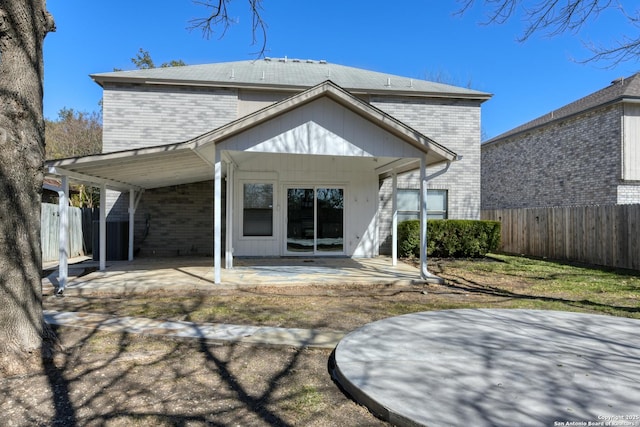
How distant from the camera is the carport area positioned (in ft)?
24.8

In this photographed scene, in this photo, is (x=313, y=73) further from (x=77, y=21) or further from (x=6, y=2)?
(x=6, y=2)

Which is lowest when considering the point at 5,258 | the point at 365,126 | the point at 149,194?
the point at 5,258

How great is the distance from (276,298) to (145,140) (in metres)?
8.39

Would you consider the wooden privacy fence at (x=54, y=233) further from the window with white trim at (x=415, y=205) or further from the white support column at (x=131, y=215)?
the window with white trim at (x=415, y=205)

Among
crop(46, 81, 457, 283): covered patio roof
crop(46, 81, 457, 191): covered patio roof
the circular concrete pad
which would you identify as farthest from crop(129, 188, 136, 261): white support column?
the circular concrete pad

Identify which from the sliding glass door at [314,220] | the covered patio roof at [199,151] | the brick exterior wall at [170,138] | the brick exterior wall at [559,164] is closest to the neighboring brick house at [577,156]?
the brick exterior wall at [559,164]

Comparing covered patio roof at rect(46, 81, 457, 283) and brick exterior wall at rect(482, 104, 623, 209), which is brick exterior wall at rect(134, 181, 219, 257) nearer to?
covered patio roof at rect(46, 81, 457, 283)

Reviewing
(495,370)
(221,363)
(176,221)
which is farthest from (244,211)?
(495,370)

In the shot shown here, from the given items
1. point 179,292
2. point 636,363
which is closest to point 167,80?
point 179,292

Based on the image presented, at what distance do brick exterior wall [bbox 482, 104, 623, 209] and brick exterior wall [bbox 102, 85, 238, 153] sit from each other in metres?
14.2

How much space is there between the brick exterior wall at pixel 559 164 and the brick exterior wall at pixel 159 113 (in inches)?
561

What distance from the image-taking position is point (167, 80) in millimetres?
12328

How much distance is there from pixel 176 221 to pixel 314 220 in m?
4.63

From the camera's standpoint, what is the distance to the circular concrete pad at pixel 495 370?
2678 mm
